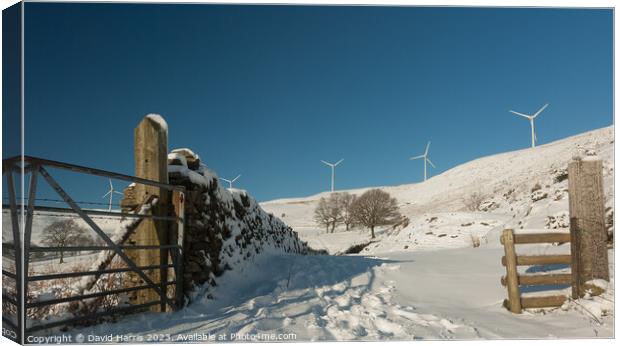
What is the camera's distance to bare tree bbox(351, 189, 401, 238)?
34.1 meters

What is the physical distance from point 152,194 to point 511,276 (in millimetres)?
4614

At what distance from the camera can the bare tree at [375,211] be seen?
34062 mm

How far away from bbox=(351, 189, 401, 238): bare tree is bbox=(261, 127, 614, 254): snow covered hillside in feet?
3.98

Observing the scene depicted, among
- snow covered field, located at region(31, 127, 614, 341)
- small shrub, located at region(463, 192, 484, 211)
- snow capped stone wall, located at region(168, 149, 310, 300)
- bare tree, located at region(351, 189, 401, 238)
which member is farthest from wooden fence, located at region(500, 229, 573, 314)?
bare tree, located at region(351, 189, 401, 238)

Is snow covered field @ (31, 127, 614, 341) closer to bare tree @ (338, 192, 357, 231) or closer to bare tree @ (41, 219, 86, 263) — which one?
bare tree @ (41, 219, 86, 263)

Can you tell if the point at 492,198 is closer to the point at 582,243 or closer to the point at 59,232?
the point at 582,243

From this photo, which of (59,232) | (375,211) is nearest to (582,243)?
(59,232)

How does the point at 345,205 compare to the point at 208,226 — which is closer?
the point at 208,226

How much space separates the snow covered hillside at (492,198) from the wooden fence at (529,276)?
4.67ft

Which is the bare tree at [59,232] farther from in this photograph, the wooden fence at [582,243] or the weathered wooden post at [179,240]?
the wooden fence at [582,243]

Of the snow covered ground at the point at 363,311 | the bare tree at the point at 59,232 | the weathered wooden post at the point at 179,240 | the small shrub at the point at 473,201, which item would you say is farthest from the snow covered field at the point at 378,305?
the small shrub at the point at 473,201

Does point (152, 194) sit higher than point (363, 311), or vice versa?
point (152, 194)

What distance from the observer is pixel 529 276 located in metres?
4.85

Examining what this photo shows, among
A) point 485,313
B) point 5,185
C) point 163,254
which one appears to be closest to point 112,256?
point 163,254
